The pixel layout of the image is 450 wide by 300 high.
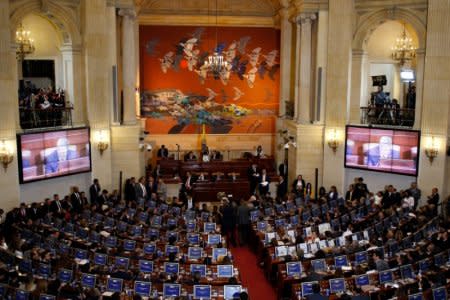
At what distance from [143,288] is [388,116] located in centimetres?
1588

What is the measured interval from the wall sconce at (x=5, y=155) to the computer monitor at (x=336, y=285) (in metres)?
12.7

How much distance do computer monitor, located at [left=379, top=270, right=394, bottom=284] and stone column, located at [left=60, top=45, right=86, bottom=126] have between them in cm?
1512

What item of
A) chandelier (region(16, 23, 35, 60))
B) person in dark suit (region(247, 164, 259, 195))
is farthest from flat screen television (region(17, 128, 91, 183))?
person in dark suit (region(247, 164, 259, 195))

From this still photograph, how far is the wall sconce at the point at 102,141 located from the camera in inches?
984

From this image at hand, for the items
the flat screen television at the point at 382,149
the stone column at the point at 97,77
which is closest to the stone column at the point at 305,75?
the flat screen television at the point at 382,149

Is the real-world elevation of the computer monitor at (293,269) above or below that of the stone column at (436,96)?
below

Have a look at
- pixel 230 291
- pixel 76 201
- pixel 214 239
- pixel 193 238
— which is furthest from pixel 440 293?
pixel 76 201

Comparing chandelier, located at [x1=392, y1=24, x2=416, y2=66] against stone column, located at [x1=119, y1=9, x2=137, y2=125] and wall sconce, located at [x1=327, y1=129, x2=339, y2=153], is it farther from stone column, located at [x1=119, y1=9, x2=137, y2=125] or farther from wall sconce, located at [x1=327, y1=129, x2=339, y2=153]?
stone column, located at [x1=119, y1=9, x2=137, y2=125]

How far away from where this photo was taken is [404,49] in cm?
2741

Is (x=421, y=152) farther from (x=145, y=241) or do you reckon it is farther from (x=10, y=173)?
(x=10, y=173)

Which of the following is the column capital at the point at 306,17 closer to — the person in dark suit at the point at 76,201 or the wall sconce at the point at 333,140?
the wall sconce at the point at 333,140

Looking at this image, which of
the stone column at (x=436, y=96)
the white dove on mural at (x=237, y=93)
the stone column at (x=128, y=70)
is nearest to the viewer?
the stone column at (x=436, y=96)

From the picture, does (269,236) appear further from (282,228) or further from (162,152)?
(162,152)

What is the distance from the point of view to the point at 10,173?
69.1 ft
